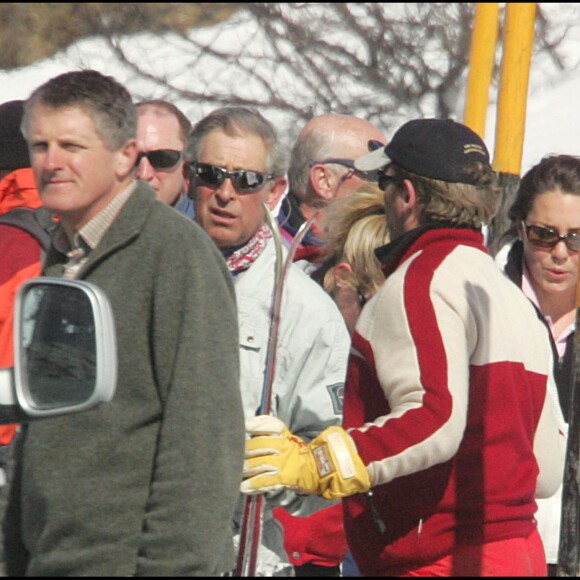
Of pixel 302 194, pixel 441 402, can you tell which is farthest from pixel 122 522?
pixel 302 194

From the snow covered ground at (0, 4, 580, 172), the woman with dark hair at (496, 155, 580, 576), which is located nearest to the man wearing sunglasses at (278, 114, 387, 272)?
the woman with dark hair at (496, 155, 580, 576)

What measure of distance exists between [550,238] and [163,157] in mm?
1344

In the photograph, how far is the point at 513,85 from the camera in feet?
18.0

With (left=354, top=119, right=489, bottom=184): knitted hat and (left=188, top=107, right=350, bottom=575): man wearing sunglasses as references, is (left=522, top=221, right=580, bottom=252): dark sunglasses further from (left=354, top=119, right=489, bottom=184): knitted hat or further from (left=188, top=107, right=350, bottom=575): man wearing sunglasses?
(left=354, top=119, right=489, bottom=184): knitted hat

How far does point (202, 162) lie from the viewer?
4.45m

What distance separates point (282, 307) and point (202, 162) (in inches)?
27.5

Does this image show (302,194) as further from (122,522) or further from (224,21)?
(224,21)

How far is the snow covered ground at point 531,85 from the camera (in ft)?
26.9

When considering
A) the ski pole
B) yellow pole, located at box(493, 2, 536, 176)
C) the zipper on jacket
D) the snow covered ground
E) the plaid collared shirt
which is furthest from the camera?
the snow covered ground

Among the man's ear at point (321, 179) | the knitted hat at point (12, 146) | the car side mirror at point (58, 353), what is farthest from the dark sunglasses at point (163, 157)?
the car side mirror at point (58, 353)

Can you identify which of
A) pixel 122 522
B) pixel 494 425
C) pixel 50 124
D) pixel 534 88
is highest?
pixel 534 88

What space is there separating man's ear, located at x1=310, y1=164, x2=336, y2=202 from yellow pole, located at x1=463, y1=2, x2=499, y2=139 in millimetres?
A: 905

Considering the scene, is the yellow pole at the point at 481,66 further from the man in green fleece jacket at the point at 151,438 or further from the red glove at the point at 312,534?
the man in green fleece jacket at the point at 151,438

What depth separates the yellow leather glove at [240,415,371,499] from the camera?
3102mm
